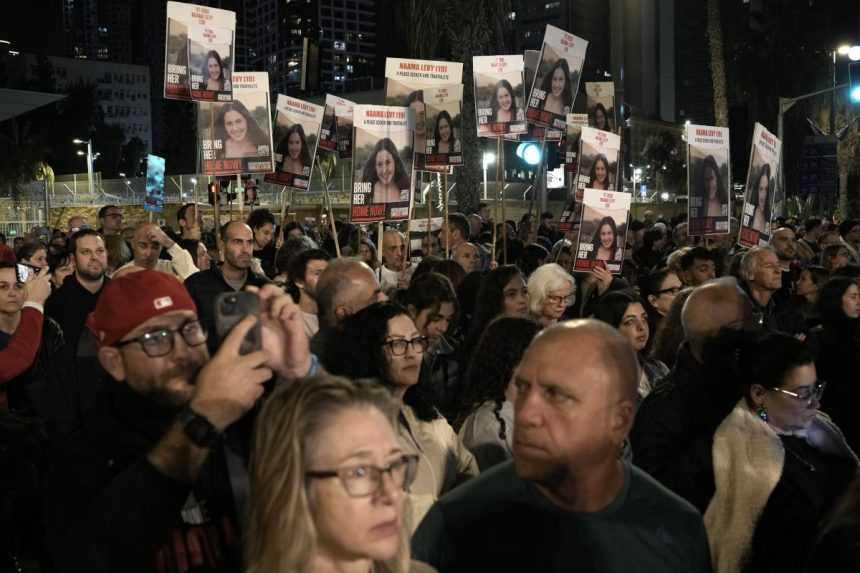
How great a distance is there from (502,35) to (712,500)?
17177 millimetres

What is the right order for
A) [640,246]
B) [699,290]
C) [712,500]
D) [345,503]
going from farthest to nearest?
[640,246] < [699,290] < [712,500] < [345,503]

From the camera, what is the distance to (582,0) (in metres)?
126

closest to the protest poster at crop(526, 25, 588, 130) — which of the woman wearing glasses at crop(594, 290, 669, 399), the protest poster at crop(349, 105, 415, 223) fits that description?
the protest poster at crop(349, 105, 415, 223)

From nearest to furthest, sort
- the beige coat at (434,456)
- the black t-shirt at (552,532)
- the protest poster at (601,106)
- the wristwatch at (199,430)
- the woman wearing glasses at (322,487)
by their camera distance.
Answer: the woman wearing glasses at (322,487)
the wristwatch at (199,430)
the black t-shirt at (552,532)
the beige coat at (434,456)
the protest poster at (601,106)

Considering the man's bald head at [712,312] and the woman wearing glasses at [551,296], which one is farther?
the woman wearing glasses at [551,296]

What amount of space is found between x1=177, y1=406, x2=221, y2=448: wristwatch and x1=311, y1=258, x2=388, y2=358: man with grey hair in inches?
115

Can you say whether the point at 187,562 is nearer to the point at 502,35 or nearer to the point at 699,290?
the point at 699,290

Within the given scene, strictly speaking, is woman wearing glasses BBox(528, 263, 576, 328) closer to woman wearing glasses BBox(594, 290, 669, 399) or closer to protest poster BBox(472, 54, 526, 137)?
woman wearing glasses BBox(594, 290, 669, 399)

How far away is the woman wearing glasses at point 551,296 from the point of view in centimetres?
720

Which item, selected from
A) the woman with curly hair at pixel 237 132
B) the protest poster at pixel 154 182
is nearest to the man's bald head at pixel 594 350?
the woman with curly hair at pixel 237 132

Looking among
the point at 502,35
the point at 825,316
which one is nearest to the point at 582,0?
the point at 502,35

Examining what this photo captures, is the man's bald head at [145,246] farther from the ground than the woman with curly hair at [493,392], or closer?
farther from the ground

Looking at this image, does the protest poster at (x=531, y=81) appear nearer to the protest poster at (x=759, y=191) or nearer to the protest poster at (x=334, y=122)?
the protest poster at (x=334, y=122)

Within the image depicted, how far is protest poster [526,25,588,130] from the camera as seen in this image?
11.6m
